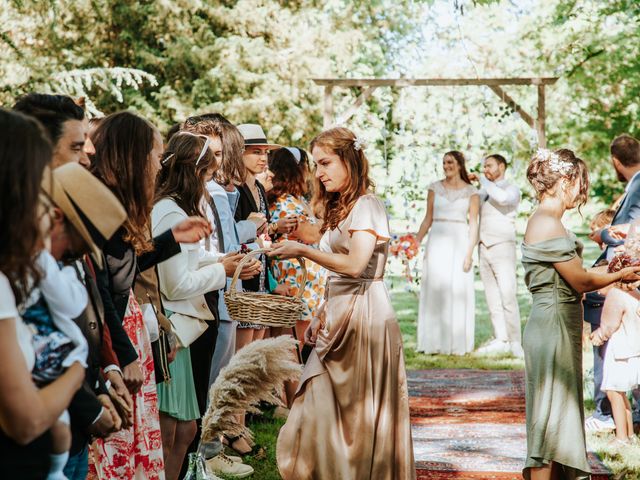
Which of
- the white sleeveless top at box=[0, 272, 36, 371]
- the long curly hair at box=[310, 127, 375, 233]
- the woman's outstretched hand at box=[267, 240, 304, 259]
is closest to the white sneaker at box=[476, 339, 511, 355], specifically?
the long curly hair at box=[310, 127, 375, 233]

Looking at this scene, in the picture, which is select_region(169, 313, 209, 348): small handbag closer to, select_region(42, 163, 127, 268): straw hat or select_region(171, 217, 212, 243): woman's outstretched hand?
select_region(171, 217, 212, 243): woman's outstretched hand

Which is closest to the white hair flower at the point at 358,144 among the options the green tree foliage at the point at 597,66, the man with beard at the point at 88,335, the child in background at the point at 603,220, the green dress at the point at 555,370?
the green dress at the point at 555,370

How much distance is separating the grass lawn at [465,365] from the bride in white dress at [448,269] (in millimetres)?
258

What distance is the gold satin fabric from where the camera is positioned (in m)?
4.57

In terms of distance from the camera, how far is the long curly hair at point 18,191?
6.42 feet

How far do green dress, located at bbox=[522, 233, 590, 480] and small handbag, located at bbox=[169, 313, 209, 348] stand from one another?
1694 millimetres

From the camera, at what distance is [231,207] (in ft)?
19.1

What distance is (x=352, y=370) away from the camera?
4.60 metres

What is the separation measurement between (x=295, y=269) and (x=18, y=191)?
16.1ft

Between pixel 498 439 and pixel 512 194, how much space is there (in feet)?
15.2

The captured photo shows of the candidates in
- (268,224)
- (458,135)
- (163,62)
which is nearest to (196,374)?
(268,224)

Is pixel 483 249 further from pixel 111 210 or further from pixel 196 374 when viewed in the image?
pixel 111 210

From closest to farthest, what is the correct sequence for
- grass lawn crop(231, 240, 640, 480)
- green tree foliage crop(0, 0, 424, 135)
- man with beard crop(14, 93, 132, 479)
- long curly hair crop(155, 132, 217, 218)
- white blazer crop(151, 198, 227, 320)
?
man with beard crop(14, 93, 132, 479), white blazer crop(151, 198, 227, 320), long curly hair crop(155, 132, 217, 218), grass lawn crop(231, 240, 640, 480), green tree foliage crop(0, 0, 424, 135)

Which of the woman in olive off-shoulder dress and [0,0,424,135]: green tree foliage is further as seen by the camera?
[0,0,424,135]: green tree foliage
